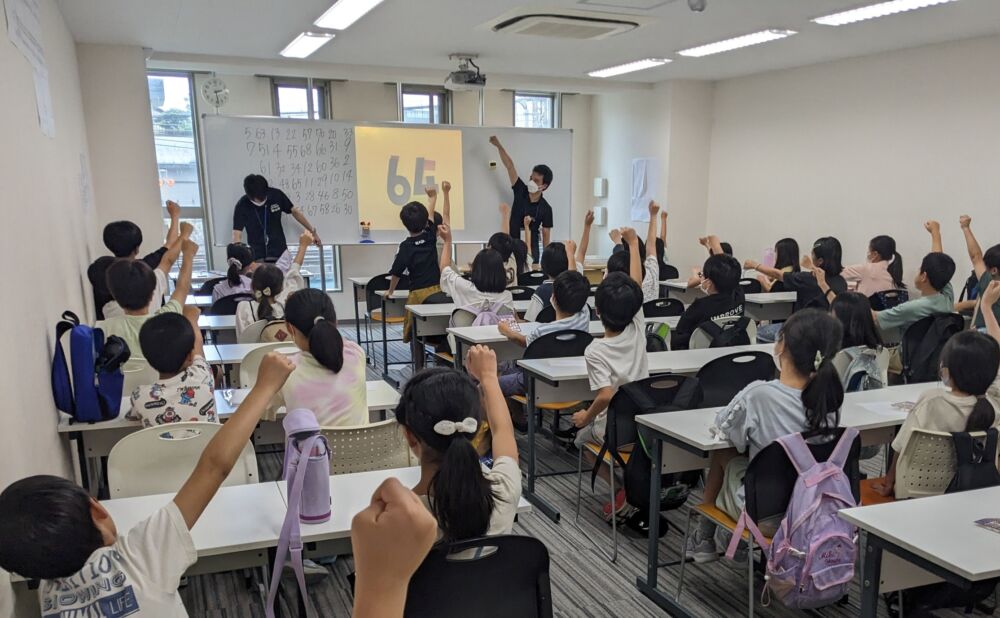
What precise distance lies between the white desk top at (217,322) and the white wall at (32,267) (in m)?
0.71

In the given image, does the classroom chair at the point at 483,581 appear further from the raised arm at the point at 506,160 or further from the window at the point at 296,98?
the window at the point at 296,98

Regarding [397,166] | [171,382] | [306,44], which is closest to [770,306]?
[397,166]

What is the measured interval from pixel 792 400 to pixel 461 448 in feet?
4.60

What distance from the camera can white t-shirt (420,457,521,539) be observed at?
60.6 inches

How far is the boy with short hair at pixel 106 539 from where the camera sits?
122 cm

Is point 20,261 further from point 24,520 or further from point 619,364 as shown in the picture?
point 619,364

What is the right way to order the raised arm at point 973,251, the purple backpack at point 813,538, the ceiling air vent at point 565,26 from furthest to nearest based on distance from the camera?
1. the raised arm at point 973,251
2. the ceiling air vent at point 565,26
3. the purple backpack at point 813,538

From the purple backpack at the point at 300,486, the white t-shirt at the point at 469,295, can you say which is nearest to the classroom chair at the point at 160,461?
the purple backpack at the point at 300,486

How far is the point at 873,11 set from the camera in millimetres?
4910

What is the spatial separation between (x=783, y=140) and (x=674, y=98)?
1.45 metres

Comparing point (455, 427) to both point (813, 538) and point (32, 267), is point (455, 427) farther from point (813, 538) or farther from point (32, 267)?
point (32, 267)

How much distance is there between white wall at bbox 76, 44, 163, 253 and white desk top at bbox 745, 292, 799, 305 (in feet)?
18.1

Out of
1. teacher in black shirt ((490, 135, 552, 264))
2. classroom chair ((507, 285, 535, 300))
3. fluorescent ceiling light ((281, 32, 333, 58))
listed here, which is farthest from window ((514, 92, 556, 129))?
Answer: classroom chair ((507, 285, 535, 300))

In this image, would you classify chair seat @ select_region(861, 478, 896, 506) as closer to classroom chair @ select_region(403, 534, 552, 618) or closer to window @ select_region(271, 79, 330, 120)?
classroom chair @ select_region(403, 534, 552, 618)
